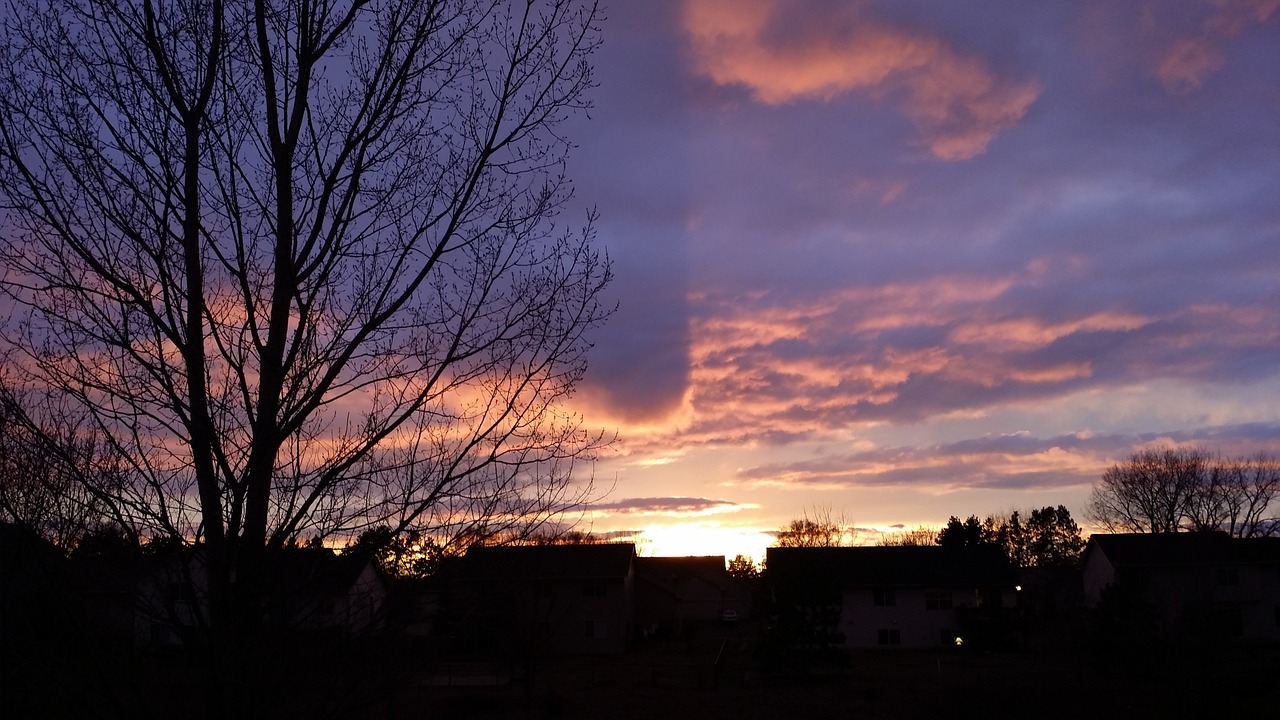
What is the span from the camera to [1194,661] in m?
28.9

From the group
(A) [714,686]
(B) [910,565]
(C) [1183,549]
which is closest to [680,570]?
(B) [910,565]

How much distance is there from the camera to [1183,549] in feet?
181

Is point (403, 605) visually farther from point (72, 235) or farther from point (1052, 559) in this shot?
point (1052, 559)

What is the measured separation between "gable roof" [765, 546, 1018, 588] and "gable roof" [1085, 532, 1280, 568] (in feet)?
20.7

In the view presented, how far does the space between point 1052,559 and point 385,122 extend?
107384mm

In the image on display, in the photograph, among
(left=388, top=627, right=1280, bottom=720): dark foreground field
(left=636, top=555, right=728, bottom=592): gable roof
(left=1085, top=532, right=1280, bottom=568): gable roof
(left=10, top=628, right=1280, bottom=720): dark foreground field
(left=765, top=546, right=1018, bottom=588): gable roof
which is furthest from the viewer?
(left=636, top=555, right=728, bottom=592): gable roof

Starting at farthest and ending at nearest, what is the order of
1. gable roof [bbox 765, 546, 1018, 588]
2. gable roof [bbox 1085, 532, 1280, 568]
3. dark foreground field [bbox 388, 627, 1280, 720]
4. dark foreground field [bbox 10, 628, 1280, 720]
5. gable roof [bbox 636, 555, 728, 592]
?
gable roof [bbox 636, 555, 728, 592], gable roof [bbox 765, 546, 1018, 588], gable roof [bbox 1085, 532, 1280, 568], dark foreground field [bbox 388, 627, 1280, 720], dark foreground field [bbox 10, 628, 1280, 720]

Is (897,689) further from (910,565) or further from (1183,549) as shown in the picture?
(1183,549)

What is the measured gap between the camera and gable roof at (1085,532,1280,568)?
5338 cm

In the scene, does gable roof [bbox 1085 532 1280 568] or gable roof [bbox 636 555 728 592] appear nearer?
gable roof [bbox 1085 532 1280 568]

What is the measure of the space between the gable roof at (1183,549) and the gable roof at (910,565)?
20.7 ft

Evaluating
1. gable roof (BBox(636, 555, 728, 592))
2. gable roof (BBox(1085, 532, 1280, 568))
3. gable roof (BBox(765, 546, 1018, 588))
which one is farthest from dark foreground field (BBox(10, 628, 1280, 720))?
gable roof (BBox(636, 555, 728, 592))

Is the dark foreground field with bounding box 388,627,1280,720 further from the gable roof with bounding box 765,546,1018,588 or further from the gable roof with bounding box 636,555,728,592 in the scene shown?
the gable roof with bounding box 636,555,728,592

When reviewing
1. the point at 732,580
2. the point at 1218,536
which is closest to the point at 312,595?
the point at 1218,536
